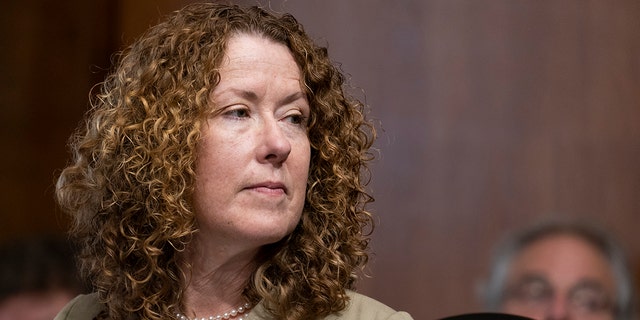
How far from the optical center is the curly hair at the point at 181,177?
6.40ft

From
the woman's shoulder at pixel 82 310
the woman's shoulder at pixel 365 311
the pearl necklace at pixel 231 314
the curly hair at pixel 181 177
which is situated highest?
the curly hair at pixel 181 177

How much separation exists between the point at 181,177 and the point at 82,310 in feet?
1.25

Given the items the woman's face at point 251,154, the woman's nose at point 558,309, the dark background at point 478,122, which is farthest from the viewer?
the dark background at point 478,122

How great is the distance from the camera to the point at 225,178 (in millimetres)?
1911

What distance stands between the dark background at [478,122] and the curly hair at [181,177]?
1.96 feet

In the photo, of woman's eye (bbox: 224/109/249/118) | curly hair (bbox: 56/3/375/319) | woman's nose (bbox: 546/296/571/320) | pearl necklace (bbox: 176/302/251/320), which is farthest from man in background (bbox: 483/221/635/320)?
woman's eye (bbox: 224/109/249/118)

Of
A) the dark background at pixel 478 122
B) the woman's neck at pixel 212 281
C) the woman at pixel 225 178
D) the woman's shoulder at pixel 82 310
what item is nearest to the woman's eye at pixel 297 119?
the woman at pixel 225 178

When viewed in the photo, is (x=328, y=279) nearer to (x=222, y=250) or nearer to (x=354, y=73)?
(x=222, y=250)

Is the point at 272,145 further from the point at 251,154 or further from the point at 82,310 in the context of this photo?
the point at 82,310

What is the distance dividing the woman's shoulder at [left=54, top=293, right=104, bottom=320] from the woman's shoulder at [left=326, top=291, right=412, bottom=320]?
450 millimetres

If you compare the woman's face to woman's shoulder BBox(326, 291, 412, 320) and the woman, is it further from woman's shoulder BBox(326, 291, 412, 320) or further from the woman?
woman's shoulder BBox(326, 291, 412, 320)

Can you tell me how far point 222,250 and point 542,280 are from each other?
0.86 m

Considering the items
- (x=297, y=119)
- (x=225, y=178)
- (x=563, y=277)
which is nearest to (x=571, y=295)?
(x=563, y=277)

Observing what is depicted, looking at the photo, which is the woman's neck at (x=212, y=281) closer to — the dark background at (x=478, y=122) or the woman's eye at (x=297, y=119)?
the woman's eye at (x=297, y=119)
